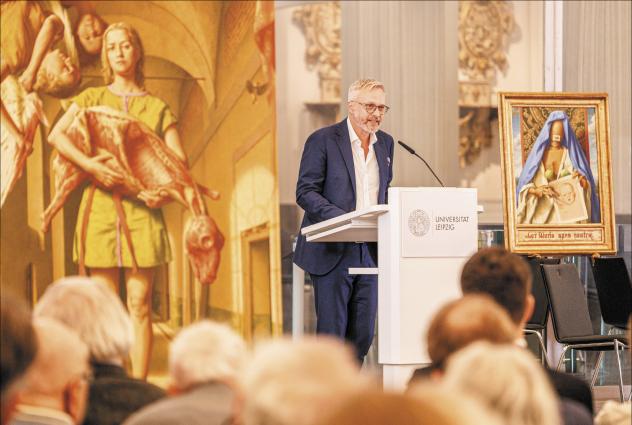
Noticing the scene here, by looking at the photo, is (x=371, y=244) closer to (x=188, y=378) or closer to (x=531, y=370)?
(x=188, y=378)

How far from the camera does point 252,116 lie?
8.37 metres

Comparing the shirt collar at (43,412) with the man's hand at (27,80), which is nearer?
the shirt collar at (43,412)

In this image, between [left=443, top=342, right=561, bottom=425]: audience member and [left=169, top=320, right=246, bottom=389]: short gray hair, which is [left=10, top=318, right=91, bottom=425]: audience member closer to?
[left=169, top=320, right=246, bottom=389]: short gray hair

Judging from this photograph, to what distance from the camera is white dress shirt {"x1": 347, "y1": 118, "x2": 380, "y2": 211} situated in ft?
18.6

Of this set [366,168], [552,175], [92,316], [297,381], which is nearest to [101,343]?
[92,316]

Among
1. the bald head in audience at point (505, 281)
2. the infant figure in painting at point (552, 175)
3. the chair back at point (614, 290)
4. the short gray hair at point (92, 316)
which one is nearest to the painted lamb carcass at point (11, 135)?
the infant figure in painting at point (552, 175)

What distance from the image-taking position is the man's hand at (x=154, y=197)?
841 centimetres

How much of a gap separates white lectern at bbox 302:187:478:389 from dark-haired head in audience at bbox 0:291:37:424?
2635mm

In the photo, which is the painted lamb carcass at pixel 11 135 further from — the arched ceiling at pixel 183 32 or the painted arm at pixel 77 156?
the arched ceiling at pixel 183 32

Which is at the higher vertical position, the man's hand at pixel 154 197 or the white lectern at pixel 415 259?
the man's hand at pixel 154 197

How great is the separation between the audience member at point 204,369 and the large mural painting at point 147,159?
19.3 ft

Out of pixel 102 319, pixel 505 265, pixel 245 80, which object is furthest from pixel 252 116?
pixel 102 319

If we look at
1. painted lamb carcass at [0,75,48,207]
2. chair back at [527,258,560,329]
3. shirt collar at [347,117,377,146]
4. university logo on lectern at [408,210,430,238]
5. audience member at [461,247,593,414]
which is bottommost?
chair back at [527,258,560,329]

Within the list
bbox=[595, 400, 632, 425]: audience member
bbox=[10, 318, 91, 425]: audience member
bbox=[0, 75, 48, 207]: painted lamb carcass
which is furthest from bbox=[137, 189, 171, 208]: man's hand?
bbox=[595, 400, 632, 425]: audience member
